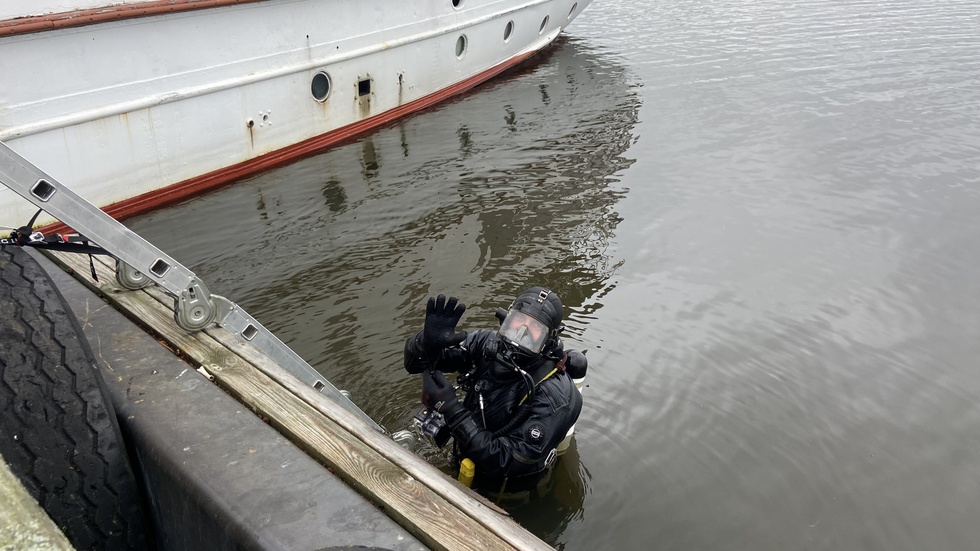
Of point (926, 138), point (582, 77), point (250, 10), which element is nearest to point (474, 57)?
point (582, 77)

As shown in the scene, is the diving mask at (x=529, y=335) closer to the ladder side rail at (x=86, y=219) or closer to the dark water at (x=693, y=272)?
the dark water at (x=693, y=272)

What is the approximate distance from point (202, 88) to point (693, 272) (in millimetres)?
5880

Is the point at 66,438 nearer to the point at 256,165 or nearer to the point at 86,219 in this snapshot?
the point at 86,219

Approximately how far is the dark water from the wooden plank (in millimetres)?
2195

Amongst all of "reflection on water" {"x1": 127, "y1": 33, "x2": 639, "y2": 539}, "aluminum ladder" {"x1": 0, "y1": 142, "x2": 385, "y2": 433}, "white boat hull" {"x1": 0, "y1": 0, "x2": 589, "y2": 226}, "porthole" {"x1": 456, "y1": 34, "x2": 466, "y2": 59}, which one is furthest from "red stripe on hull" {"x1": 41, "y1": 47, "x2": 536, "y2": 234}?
"aluminum ladder" {"x1": 0, "y1": 142, "x2": 385, "y2": 433}

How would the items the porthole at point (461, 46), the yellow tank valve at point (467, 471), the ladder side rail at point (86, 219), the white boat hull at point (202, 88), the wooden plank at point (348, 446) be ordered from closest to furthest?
the wooden plank at point (348, 446)
the ladder side rail at point (86, 219)
the yellow tank valve at point (467, 471)
the white boat hull at point (202, 88)
the porthole at point (461, 46)

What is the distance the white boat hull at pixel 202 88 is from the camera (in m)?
7.23

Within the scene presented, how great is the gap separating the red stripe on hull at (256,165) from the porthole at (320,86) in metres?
0.53

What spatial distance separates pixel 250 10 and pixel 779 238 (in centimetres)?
671

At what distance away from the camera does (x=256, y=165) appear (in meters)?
9.55

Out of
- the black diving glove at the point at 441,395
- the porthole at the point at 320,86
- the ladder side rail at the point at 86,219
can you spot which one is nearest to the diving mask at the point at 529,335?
the black diving glove at the point at 441,395

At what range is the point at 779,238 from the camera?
812 cm

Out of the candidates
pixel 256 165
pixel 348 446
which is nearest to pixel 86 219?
pixel 348 446

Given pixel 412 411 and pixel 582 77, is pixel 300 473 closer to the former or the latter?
pixel 412 411
